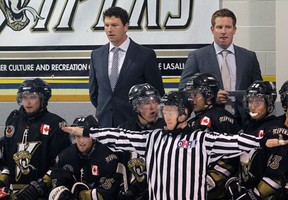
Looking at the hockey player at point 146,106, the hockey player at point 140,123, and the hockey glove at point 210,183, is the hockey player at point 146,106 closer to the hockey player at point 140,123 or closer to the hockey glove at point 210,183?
the hockey player at point 140,123

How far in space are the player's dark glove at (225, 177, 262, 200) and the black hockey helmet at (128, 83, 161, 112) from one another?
0.78 meters

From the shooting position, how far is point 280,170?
6281mm

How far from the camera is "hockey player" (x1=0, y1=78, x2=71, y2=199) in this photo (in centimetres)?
706

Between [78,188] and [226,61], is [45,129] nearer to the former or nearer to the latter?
[78,188]

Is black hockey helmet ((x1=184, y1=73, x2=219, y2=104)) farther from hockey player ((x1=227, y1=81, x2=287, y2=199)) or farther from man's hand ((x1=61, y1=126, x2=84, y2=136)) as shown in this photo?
man's hand ((x1=61, y1=126, x2=84, y2=136))

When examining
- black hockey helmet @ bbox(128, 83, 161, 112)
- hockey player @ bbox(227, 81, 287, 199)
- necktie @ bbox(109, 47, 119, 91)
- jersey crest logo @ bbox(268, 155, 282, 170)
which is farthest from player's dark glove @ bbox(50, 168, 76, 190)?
jersey crest logo @ bbox(268, 155, 282, 170)

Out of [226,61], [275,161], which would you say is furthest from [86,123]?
[275,161]

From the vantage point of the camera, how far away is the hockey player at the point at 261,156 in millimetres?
6312

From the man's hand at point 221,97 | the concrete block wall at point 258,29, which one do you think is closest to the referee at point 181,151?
the man's hand at point 221,97

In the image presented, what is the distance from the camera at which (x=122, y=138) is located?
6.40 meters

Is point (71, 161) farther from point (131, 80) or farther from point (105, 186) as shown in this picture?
point (131, 80)

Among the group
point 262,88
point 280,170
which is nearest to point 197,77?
point 262,88

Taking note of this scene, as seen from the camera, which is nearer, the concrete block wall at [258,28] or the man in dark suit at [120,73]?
the man in dark suit at [120,73]

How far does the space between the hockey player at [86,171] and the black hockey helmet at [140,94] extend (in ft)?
1.01
